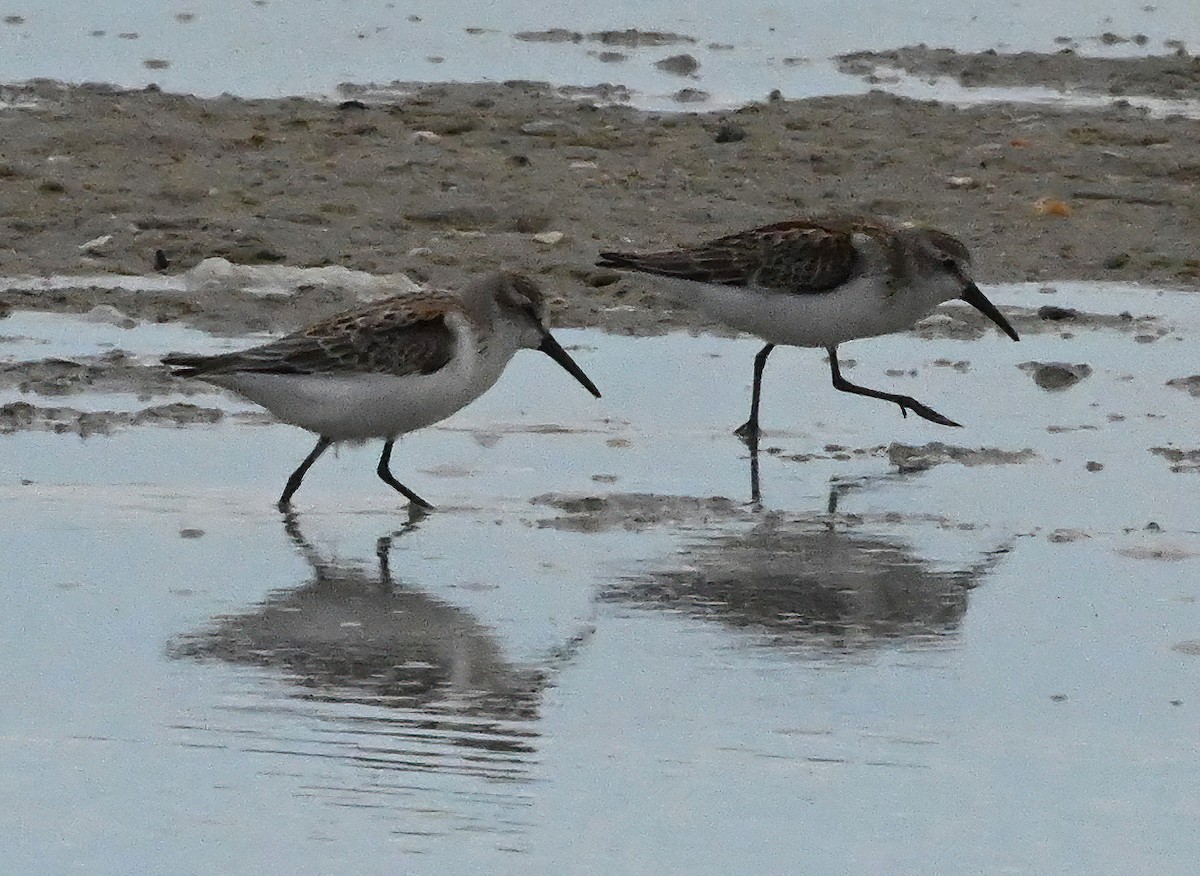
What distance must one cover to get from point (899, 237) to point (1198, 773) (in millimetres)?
5249

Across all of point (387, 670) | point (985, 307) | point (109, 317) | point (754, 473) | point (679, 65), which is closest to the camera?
point (387, 670)

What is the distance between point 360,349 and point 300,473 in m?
0.50

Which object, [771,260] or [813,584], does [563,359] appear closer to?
[771,260]

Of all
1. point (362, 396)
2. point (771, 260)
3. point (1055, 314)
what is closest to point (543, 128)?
point (1055, 314)

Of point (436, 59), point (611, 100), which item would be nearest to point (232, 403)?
point (611, 100)

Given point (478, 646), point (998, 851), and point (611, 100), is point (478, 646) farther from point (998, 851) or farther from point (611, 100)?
point (611, 100)

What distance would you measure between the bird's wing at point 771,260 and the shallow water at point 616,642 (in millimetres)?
513

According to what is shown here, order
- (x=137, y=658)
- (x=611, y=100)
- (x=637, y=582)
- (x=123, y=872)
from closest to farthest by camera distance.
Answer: (x=123, y=872) < (x=137, y=658) < (x=637, y=582) < (x=611, y=100)

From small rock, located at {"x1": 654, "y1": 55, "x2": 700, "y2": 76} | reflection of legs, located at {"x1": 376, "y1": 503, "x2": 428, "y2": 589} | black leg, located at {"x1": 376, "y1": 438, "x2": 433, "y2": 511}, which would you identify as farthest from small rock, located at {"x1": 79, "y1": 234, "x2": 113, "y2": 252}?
small rock, located at {"x1": 654, "y1": 55, "x2": 700, "y2": 76}

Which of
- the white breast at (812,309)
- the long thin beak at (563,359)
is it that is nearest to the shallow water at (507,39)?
the white breast at (812,309)

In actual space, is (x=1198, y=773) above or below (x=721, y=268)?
→ below

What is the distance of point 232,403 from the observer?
10.2 m

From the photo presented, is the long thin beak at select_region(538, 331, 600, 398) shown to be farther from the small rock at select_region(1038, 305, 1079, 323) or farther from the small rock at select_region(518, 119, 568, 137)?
the small rock at select_region(518, 119, 568, 137)

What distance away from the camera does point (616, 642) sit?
7133 millimetres
